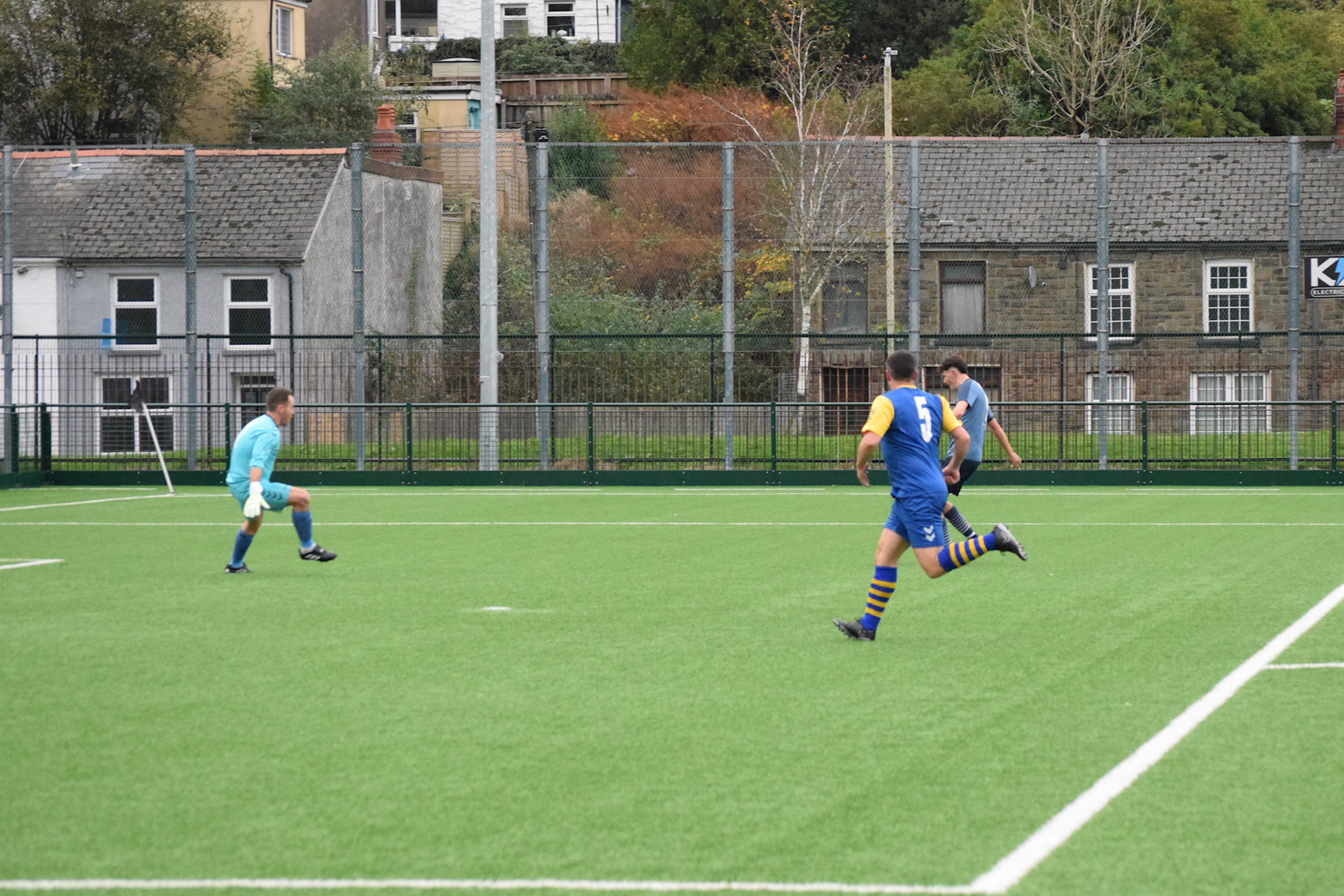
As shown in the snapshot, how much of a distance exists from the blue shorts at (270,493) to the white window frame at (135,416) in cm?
1303

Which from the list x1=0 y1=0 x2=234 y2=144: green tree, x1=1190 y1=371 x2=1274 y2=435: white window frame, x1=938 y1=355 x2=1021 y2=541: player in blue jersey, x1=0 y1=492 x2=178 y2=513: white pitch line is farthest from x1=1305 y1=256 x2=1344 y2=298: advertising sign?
x1=0 y1=0 x2=234 y2=144: green tree

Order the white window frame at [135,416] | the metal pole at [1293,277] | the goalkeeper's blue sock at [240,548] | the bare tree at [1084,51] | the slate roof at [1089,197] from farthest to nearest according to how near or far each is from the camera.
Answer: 1. the bare tree at [1084,51]
2. the slate roof at [1089,197]
3. the white window frame at [135,416]
4. the metal pole at [1293,277]
5. the goalkeeper's blue sock at [240,548]

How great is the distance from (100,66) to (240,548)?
3943 cm

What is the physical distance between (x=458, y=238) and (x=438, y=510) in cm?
958

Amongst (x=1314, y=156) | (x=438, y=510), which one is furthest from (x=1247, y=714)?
(x=1314, y=156)

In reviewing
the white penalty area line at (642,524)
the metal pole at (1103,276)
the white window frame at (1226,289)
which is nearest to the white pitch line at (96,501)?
the white penalty area line at (642,524)

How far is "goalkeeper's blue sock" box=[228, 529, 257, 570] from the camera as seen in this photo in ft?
46.5

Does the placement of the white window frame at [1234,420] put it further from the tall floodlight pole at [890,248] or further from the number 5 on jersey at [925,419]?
the number 5 on jersey at [925,419]

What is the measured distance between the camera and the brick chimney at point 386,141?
31.6 metres

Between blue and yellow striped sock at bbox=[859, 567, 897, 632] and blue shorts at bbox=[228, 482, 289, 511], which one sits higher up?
blue shorts at bbox=[228, 482, 289, 511]

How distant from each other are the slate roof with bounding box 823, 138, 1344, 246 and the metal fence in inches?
404

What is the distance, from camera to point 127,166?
36312 mm

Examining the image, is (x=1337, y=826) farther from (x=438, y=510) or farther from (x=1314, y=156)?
(x=1314, y=156)

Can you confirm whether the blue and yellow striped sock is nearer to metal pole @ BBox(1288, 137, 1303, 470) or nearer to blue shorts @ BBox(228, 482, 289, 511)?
blue shorts @ BBox(228, 482, 289, 511)
